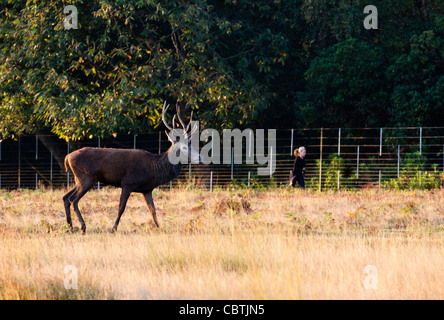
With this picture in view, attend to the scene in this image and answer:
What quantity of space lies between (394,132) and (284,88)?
443 cm

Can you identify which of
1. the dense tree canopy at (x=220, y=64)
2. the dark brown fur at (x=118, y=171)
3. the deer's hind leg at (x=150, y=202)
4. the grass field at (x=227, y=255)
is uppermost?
the dense tree canopy at (x=220, y=64)

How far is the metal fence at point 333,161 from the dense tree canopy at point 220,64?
26.8 inches

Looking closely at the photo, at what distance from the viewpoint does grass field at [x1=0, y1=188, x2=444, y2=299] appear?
7.21 meters

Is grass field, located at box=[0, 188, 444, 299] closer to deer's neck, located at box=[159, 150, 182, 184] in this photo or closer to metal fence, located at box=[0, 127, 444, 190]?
deer's neck, located at box=[159, 150, 182, 184]

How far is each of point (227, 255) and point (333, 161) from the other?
16076mm

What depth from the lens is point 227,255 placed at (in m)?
8.98

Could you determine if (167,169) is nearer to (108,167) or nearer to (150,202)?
(150,202)

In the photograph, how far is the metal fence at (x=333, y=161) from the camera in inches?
924

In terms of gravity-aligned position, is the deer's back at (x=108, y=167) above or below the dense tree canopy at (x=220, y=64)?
below

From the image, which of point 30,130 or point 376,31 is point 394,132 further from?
point 30,130

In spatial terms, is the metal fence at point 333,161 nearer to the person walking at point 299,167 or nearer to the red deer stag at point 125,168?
the person walking at point 299,167

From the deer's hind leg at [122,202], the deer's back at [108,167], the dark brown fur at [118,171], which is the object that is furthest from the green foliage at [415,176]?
the deer's hind leg at [122,202]

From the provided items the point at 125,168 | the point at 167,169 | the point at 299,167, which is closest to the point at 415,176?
the point at 299,167

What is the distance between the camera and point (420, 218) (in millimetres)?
14023
